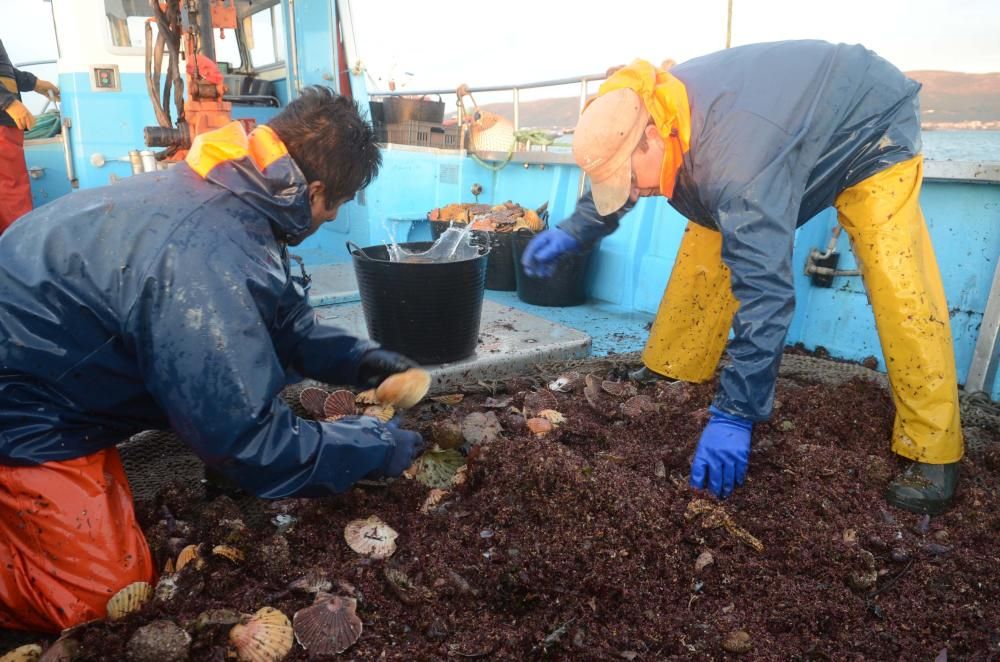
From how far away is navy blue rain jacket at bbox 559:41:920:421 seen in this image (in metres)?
1.68

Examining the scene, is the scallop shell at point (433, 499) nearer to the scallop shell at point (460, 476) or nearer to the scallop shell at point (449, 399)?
the scallop shell at point (460, 476)

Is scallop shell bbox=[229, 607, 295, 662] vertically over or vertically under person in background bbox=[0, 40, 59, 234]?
under

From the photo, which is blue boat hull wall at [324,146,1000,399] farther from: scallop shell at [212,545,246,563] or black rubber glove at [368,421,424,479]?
scallop shell at [212,545,246,563]

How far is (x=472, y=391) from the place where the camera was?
8.86 feet

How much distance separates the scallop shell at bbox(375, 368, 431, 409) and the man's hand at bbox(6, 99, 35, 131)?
3.93 metres

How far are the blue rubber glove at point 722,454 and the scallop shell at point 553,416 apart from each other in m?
0.57

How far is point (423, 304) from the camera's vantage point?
2.67m

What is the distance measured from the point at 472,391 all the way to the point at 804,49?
67.5 inches

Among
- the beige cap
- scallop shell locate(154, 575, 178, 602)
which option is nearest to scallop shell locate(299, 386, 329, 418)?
scallop shell locate(154, 575, 178, 602)

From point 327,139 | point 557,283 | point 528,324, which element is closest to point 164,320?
point 327,139

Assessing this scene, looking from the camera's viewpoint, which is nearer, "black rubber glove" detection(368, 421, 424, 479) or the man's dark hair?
the man's dark hair

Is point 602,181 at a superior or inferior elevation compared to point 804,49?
inferior

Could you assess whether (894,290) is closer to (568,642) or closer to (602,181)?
(602,181)

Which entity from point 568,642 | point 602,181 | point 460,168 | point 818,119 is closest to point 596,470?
point 568,642
